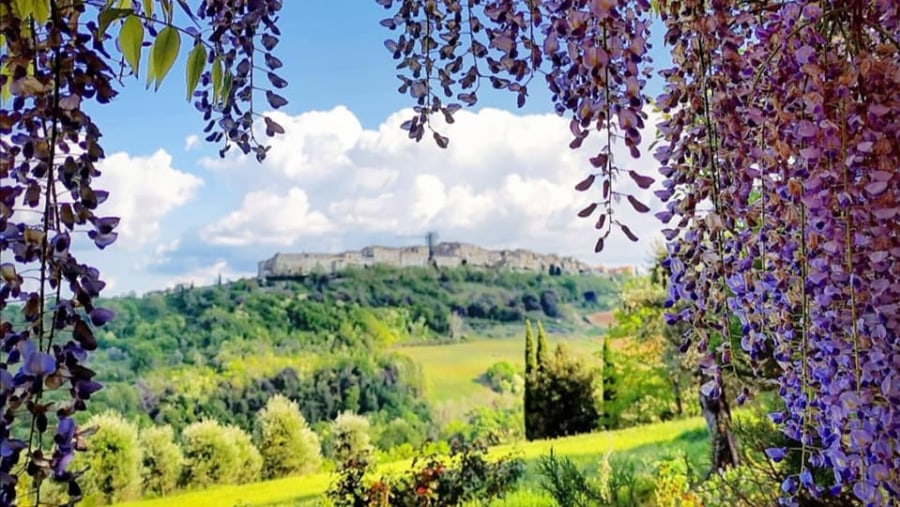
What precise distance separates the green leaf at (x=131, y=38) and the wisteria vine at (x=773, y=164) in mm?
324

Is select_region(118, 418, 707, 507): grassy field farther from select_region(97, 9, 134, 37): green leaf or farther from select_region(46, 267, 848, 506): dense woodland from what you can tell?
select_region(97, 9, 134, 37): green leaf

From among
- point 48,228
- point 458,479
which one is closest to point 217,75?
point 48,228

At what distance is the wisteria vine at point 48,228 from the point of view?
1.38ft

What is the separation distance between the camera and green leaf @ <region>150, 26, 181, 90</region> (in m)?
0.61

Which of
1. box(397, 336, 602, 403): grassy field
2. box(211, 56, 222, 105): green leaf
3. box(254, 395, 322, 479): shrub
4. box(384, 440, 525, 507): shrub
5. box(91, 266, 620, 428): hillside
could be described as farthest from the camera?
box(397, 336, 602, 403): grassy field

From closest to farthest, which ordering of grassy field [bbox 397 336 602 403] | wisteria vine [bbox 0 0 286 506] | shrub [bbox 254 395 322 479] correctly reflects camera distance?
wisteria vine [bbox 0 0 286 506]
shrub [bbox 254 395 322 479]
grassy field [bbox 397 336 602 403]

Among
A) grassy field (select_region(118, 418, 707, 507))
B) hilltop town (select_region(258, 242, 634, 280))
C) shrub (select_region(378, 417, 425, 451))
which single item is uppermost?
hilltop town (select_region(258, 242, 634, 280))

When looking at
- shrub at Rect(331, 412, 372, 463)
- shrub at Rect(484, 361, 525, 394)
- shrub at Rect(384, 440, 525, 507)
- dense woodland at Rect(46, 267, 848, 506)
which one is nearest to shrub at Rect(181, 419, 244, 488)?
dense woodland at Rect(46, 267, 848, 506)

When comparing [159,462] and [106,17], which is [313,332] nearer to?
[159,462]

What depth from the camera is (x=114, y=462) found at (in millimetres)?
2945

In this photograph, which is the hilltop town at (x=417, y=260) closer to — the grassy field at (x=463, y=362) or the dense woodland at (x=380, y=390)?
the dense woodland at (x=380, y=390)

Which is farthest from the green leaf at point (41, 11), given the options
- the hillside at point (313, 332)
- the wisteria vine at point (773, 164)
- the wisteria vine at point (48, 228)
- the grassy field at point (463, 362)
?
the grassy field at point (463, 362)

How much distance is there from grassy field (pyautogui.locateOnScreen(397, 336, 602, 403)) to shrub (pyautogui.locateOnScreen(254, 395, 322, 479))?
0.72 metres

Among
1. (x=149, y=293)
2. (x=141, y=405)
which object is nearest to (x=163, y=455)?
(x=141, y=405)
